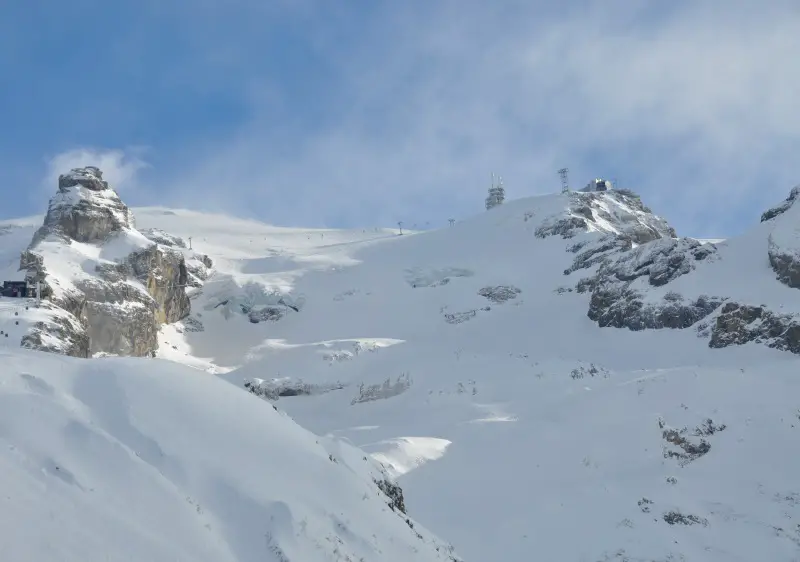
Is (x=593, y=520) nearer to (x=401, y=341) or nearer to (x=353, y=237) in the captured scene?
(x=401, y=341)

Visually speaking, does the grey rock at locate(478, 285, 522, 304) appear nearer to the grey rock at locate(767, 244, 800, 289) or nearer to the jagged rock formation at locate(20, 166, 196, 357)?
the grey rock at locate(767, 244, 800, 289)

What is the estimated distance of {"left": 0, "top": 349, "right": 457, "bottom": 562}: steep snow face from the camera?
867 cm

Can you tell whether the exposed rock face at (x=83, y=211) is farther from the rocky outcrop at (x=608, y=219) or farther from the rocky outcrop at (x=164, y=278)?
the rocky outcrop at (x=608, y=219)

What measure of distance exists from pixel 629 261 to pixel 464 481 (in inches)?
1414

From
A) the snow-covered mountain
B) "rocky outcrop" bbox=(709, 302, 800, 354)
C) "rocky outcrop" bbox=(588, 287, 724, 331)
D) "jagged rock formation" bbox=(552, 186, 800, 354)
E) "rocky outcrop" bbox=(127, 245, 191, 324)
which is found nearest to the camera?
the snow-covered mountain

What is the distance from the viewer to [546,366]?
124 feet

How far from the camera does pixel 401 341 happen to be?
5338 centimetres

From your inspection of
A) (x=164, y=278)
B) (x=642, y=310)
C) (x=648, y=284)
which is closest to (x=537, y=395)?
(x=642, y=310)

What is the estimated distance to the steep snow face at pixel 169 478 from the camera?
8672 mm

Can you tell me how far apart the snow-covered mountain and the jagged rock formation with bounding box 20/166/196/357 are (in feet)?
7.89

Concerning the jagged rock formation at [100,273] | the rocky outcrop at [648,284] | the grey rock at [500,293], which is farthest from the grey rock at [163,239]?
the rocky outcrop at [648,284]

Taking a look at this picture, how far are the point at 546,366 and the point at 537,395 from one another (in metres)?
7.37

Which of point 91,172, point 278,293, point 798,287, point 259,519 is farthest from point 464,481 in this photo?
point 91,172

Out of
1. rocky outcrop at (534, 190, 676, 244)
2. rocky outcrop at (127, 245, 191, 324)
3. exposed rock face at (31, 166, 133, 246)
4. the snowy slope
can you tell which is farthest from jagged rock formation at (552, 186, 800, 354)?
exposed rock face at (31, 166, 133, 246)
